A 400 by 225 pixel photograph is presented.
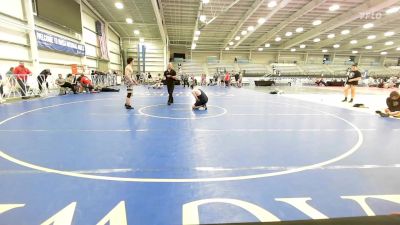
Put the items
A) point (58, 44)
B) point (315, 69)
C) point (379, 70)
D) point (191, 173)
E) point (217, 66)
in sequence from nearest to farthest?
point (191, 173), point (58, 44), point (217, 66), point (315, 69), point (379, 70)

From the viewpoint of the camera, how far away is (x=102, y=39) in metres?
25.2

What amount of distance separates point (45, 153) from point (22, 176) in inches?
38.0

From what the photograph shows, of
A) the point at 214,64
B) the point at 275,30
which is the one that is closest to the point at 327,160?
the point at 275,30

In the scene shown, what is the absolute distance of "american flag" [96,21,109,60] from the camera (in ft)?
80.0

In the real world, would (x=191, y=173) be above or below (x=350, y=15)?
below

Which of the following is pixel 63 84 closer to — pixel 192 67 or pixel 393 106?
pixel 393 106

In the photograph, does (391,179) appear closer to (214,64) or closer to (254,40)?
(254,40)

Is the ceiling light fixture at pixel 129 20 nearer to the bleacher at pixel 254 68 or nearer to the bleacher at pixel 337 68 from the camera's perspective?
the bleacher at pixel 254 68

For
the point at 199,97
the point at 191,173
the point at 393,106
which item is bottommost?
the point at 191,173

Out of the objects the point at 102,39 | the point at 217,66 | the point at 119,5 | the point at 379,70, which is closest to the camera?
the point at 119,5

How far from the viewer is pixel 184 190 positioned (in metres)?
2.86

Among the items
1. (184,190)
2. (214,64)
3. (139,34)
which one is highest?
(139,34)

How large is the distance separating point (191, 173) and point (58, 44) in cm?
1693

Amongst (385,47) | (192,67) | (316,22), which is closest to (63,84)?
(316,22)
